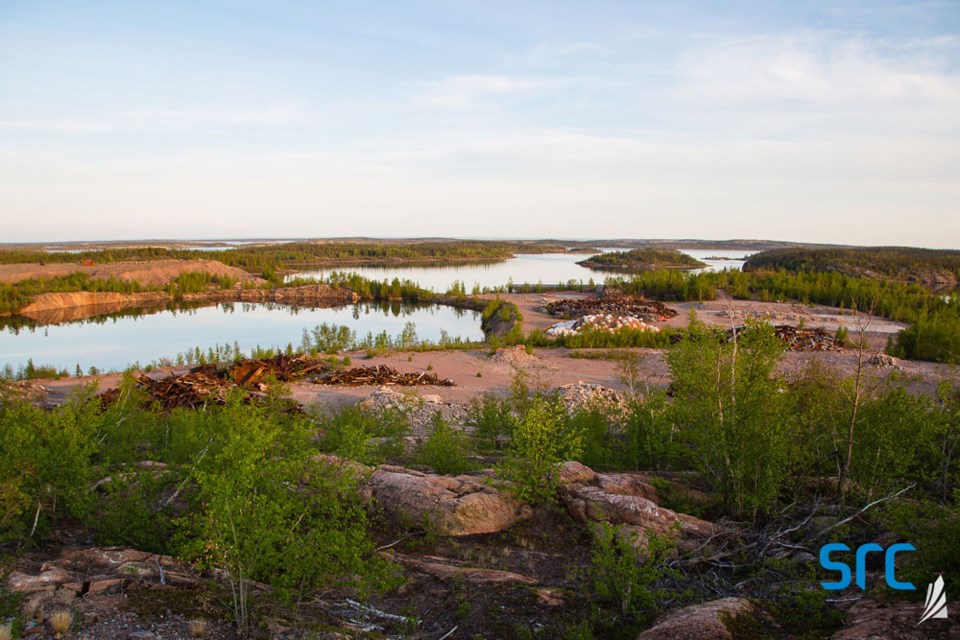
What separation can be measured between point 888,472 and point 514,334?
66.0 ft

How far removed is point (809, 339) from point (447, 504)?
23.7m

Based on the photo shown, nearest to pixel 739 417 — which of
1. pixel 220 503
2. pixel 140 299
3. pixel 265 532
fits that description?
pixel 265 532

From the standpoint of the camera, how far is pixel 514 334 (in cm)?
2633

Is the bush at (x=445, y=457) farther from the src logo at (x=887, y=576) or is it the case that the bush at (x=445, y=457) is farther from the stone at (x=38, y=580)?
the stone at (x=38, y=580)

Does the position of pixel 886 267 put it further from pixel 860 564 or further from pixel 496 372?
pixel 860 564

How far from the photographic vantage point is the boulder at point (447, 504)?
6.65 m

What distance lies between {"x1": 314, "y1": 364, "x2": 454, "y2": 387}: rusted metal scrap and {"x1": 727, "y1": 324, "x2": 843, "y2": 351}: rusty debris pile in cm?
1252

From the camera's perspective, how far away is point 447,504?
6734 mm

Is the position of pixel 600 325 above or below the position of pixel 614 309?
below

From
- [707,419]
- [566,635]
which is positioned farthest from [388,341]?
[566,635]

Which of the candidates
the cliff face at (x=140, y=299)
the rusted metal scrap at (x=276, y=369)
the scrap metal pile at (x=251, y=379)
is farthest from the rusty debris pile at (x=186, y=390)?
the cliff face at (x=140, y=299)

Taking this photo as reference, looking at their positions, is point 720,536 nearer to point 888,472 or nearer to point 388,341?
point 888,472

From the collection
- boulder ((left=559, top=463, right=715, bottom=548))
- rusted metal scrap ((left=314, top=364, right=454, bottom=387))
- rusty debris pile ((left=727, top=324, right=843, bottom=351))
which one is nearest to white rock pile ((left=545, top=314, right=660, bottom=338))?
rusty debris pile ((left=727, top=324, right=843, bottom=351))

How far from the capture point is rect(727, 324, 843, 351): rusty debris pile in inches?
956
